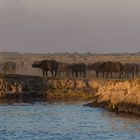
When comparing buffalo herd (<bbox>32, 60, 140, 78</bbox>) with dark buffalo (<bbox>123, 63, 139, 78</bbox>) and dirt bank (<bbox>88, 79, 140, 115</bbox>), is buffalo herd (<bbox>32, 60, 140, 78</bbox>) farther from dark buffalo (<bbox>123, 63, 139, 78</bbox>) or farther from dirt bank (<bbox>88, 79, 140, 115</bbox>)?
dirt bank (<bbox>88, 79, 140, 115</bbox>)

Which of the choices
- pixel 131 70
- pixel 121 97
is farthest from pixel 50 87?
pixel 121 97

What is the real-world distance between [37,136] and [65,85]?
1784 inches

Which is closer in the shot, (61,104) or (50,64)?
(61,104)

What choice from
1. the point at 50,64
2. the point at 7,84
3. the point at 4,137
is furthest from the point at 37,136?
the point at 50,64

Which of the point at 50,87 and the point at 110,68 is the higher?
the point at 110,68

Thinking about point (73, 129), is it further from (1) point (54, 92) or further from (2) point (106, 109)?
(1) point (54, 92)

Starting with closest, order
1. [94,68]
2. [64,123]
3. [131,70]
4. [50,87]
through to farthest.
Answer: [64,123] < [50,87] < [94,68] < [131,70]

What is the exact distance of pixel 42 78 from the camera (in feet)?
314

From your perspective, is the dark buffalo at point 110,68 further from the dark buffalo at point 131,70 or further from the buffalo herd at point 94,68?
the dark buffalo at point 131,70

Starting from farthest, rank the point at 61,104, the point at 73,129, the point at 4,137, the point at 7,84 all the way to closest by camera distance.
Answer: the point at 7,84 → the point at 61,104 → the point at 73,129 → the point at 4,137

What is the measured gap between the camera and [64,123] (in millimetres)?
58219

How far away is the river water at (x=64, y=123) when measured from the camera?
4978 centimetres

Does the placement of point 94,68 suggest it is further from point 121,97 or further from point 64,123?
point 64,123

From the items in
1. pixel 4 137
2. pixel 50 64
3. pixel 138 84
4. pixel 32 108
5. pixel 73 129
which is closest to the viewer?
pixel 4 137
